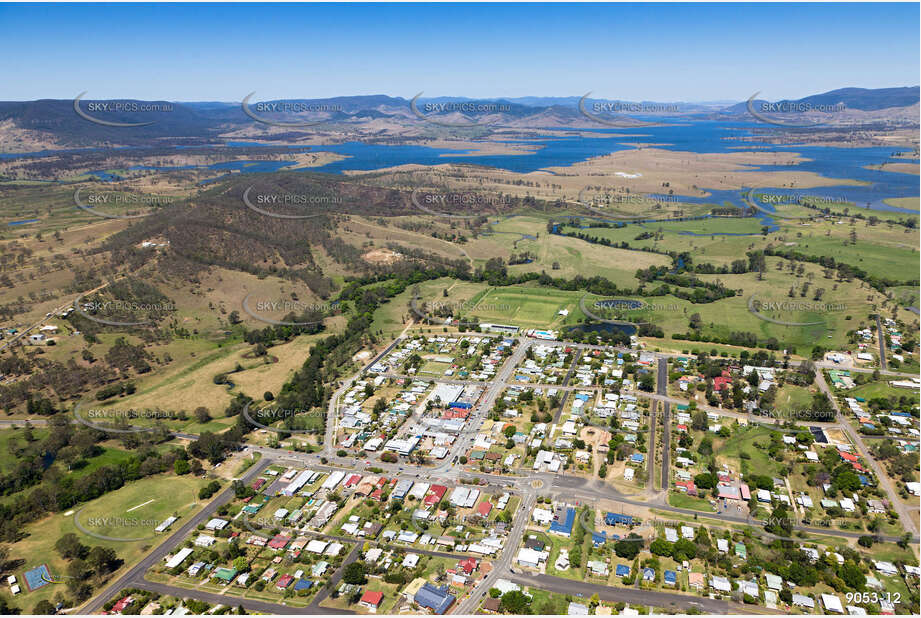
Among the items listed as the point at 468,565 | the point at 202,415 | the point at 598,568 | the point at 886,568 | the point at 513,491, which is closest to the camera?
the point at 886,568

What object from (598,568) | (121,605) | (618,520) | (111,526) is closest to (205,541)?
(121,605)

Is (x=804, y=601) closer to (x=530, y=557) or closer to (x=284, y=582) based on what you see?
(x=530, y=557)

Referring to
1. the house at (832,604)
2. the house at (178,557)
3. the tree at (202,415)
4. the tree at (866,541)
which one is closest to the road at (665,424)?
the house at (832,604)

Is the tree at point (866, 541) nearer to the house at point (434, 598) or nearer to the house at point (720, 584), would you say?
the house at point (720, 584)

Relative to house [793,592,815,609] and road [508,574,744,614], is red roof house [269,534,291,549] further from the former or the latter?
house [793,592,815,609]

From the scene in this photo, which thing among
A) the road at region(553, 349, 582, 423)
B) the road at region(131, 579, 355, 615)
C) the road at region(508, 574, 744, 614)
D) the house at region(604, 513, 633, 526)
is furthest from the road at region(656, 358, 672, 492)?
the road at region(131, 579, 355, 615)

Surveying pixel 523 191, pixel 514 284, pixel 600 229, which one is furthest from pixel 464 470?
pixel 523 191
